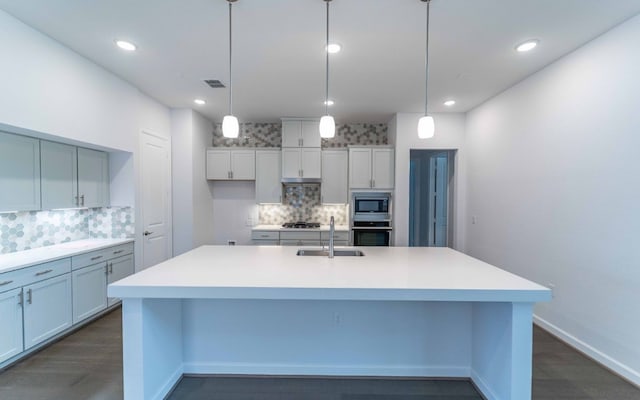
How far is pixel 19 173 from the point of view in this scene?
255cm

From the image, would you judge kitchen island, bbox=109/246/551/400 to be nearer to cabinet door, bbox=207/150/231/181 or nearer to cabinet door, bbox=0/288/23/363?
cabinet door, bbox=0/288/23/363

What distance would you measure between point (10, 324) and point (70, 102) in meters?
2.00

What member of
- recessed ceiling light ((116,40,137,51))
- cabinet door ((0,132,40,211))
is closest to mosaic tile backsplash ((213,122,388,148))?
recessed ceiling light ((116,40,137,51))

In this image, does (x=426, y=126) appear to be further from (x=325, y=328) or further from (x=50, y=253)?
(x=50, y=253)

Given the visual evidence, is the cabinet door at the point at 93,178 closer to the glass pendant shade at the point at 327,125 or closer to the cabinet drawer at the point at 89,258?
the cabinet drawer at the point at 89,258

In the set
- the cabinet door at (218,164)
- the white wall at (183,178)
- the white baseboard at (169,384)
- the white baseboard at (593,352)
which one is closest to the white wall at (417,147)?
the white baseboard at (593,352)

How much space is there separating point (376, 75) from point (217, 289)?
2.82 meters

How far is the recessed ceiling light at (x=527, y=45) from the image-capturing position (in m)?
2.55

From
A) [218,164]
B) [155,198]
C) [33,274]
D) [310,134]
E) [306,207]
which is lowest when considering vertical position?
[33,274]

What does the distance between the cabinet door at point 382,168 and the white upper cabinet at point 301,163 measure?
931 mm

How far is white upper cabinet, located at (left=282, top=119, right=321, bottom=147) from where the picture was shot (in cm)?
496

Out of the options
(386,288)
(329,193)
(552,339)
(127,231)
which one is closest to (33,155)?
(127,231)

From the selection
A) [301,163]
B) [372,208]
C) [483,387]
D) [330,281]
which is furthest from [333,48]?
[483,387]

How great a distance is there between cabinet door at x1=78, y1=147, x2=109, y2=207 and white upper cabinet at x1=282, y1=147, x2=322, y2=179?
248 centimetres
